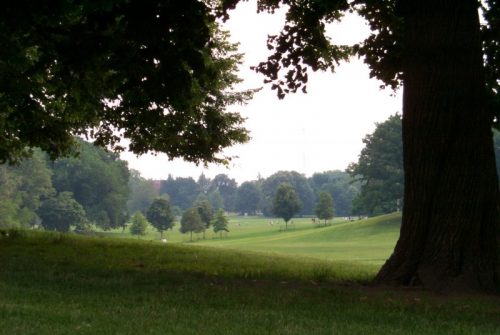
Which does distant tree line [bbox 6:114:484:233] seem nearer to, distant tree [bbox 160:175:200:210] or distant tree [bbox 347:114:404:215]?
A: distant tree [bbox 347:114:404:215]

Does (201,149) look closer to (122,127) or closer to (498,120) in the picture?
(122,127)

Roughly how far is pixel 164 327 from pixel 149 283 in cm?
361

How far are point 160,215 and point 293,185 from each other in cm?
6042

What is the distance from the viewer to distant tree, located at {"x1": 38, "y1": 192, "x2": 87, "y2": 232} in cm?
9075

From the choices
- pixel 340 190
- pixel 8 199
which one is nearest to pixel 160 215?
pixel 8 199

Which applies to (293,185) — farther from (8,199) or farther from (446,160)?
(446,160)

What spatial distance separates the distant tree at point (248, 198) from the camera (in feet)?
524

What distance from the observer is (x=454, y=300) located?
873 cm

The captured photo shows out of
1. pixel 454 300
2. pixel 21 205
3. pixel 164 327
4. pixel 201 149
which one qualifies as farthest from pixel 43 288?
pixel 21 205

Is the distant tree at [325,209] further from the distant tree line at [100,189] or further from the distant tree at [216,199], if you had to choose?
the distant tree at [216,199]

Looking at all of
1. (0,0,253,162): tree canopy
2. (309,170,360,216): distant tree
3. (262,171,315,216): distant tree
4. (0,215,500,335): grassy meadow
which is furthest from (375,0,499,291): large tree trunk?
(262,171,315,216): distant tree

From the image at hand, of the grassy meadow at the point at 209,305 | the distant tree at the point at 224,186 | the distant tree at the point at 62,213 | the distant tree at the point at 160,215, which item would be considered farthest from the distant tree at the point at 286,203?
the grassy meadow at the point at 209,305

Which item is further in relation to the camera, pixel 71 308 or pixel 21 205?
pixel 21 205

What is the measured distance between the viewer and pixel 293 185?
151375mm
